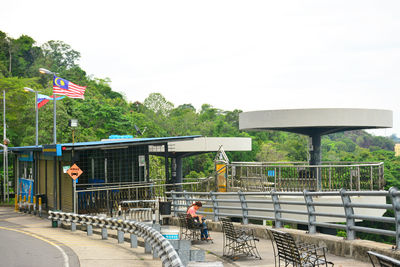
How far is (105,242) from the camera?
59.4 ft

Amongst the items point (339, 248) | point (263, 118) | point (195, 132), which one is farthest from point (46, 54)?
point (339, 248)

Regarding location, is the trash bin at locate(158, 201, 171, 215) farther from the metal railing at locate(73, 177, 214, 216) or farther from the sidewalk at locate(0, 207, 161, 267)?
the metal railing at locate(73, 177, 214, 216)

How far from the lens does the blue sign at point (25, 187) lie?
1244 inches

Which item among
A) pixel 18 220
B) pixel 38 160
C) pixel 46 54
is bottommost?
pixel 18 220

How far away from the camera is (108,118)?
7069 centimetres

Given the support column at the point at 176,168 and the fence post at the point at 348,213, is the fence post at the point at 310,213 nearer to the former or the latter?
the fence post at the point at 348,213

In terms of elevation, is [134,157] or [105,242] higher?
[134,157]

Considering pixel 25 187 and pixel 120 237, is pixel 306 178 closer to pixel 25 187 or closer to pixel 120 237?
pixel 120 237

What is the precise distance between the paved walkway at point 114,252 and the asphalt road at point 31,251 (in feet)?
0.56

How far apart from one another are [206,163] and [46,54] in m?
70.3

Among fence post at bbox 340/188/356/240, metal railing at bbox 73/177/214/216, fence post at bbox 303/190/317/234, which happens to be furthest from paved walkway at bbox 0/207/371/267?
metal railing at bbox 73/177/214/216

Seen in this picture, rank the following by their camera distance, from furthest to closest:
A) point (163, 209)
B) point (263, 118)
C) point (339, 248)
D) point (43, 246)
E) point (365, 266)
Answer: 1. point (263, 118)
2. point (163, 209)
3. point (43, 246)
4. point (339, 248)
5. point (365, 266)

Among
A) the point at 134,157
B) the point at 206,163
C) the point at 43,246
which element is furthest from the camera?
the point at 206,163

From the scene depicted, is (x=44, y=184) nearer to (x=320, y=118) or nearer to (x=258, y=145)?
(x=320, y=118)
